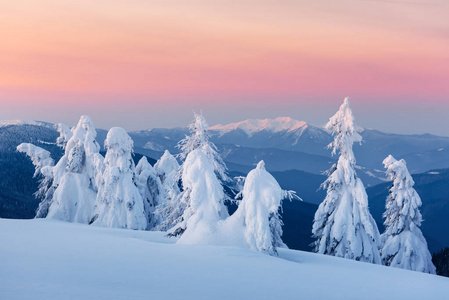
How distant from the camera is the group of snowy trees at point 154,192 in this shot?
719 inches

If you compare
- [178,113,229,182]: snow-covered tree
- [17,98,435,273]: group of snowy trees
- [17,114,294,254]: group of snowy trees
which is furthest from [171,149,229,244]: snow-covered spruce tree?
[178,113,229,182]: snow-covered tree

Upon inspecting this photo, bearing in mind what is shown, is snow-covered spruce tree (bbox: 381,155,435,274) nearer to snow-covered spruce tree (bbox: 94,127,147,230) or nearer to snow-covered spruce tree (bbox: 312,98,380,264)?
snow-covered spruce tree (bbox: 312,98,380,264)

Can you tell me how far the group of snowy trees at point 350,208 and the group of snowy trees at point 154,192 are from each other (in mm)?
4120

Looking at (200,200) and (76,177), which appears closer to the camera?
(200,200)

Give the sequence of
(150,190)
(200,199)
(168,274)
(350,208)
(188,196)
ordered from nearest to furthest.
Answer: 1. (168,274)
2. (200,199)
3. (188,196)
4. (350,208)
5. (150,190)

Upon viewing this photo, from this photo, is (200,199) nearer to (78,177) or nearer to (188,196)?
(188,196)

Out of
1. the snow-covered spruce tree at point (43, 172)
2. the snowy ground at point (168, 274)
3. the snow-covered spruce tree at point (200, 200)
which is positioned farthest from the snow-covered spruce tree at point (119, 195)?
the snowy ground at point (168, 274)

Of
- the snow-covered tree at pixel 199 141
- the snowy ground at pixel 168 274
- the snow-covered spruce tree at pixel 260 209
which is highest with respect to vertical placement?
the snow-covered tree at pixel 199 141

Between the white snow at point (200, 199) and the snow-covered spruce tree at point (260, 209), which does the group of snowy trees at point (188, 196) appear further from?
the snow-covered spruce tree at point (260, 209)

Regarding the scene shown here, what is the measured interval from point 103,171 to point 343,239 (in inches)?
821

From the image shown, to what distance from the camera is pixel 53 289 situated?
9219 mm

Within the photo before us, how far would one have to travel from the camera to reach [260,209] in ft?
58.7

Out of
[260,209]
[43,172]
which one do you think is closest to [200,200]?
[260,209]

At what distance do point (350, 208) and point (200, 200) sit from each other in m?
16.6
